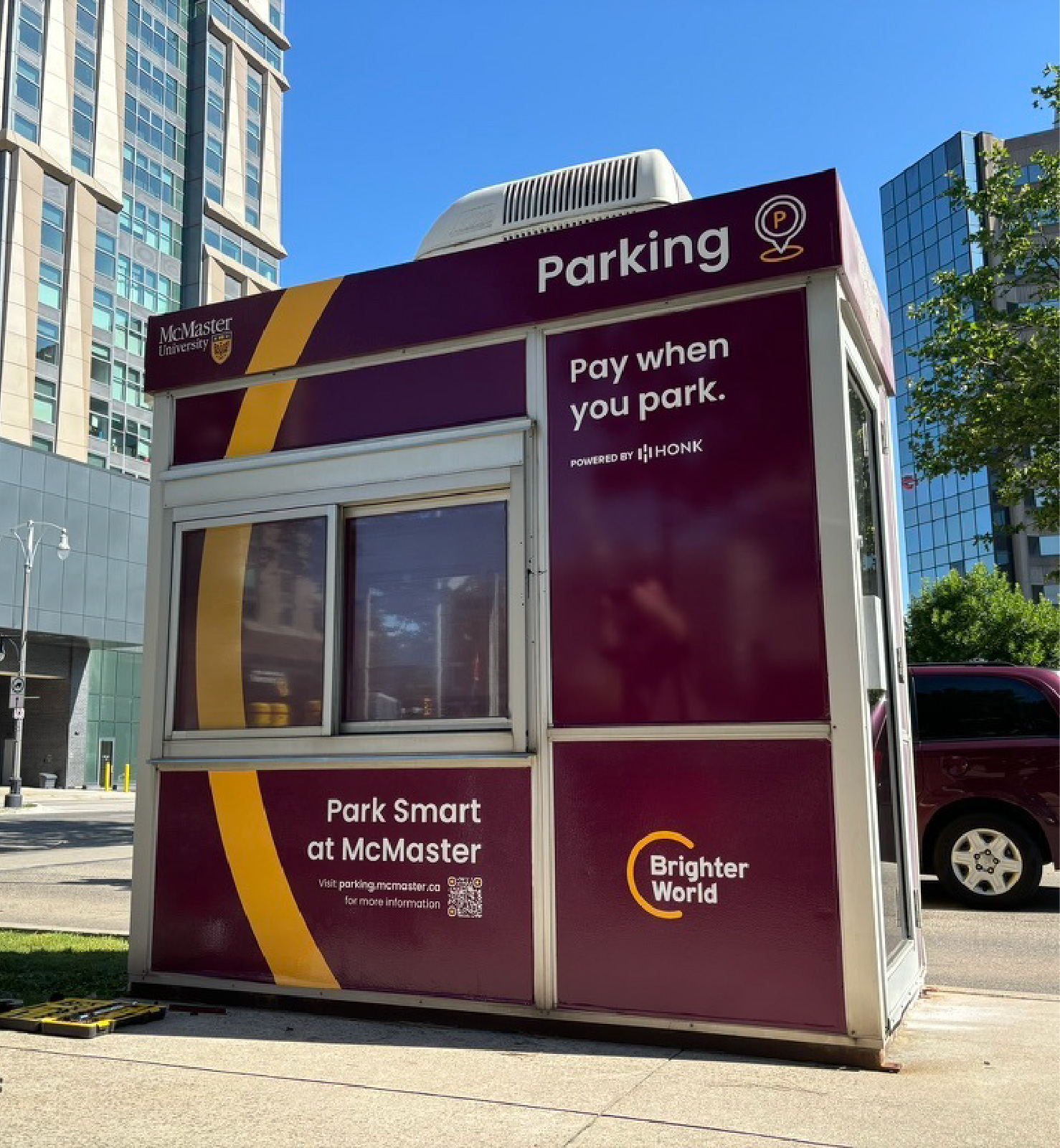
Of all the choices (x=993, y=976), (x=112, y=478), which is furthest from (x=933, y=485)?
(x=993, y=976)

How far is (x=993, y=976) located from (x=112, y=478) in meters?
44.1

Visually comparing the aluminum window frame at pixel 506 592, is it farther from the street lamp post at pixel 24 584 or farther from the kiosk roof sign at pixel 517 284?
the street lamp post at pixel 24 584

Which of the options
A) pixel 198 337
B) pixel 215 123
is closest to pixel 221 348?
pixel 198 337

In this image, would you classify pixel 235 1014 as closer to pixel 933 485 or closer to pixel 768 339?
pixel 768 339

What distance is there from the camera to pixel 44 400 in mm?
47938

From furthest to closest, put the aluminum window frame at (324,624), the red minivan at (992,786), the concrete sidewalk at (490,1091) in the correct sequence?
1. the red minivan at (992,786)
2. the aluminum window frame at (324,624)
3. the concrete sidewalk at (490,1091)

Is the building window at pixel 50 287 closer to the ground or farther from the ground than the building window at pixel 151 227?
closer to the ground

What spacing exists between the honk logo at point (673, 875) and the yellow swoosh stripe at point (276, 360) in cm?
282

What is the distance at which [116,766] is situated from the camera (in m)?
46.1

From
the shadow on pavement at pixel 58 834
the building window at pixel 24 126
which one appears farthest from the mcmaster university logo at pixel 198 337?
the building window at pixel 24 126

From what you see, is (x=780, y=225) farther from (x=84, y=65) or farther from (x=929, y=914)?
(x=84, y=65)

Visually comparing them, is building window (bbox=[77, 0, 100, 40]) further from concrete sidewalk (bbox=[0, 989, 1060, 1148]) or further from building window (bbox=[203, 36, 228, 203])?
concrete sidewalk (bbox=[0, 989, 1060, 1148])

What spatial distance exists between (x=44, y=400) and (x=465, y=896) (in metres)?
48.6

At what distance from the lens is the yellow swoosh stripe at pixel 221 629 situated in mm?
5668
